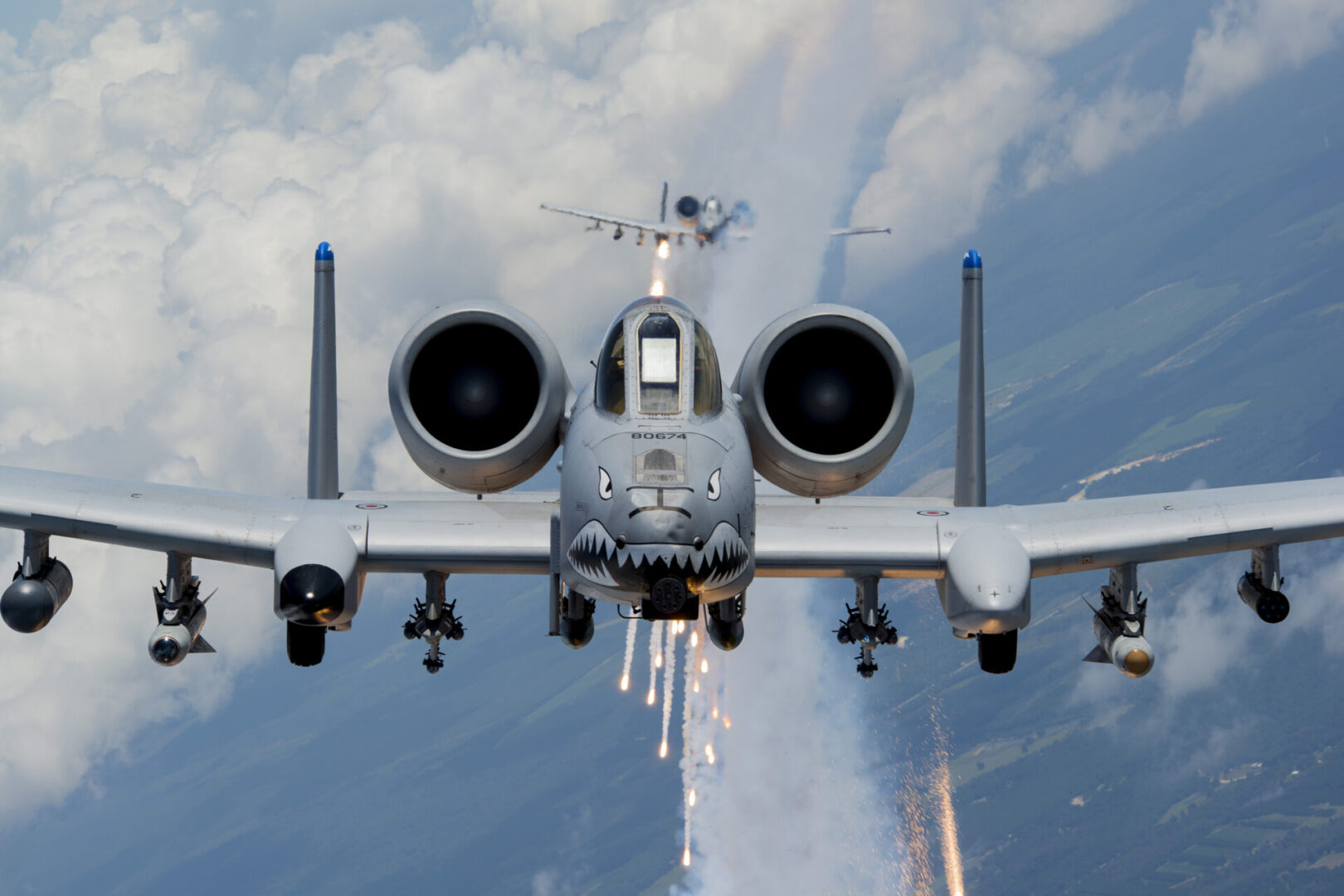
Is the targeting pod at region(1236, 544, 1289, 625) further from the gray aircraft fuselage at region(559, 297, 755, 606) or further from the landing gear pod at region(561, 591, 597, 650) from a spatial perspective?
the landing gear pod at region(561, 591, 597, 650)

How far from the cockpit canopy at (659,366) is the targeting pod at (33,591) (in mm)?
8410

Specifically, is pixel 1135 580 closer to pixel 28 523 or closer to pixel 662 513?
pixel 662 513

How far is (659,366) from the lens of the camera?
17250 millimetres

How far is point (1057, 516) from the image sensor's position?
20.5 meters

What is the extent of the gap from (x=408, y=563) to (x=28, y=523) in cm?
523

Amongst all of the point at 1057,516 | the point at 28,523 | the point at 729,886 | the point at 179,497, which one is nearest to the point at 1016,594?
the point at 1057,516

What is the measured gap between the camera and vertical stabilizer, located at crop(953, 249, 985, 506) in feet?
72.8

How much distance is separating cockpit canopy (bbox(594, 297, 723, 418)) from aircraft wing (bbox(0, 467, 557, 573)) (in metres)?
2.88

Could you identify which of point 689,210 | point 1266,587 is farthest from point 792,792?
point 1266,587

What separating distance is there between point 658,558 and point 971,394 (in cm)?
824

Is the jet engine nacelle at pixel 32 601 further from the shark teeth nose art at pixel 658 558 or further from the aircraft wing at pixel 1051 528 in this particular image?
the aircraft wing at pixel 1051 528

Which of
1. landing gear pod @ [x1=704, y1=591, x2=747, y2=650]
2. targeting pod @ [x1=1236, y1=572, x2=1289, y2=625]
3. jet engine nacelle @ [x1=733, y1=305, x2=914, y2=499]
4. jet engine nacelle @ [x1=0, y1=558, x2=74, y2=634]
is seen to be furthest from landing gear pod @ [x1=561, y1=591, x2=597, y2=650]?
targeting pod @ [x1=1236, y1=572, x2=1289, y2=625]

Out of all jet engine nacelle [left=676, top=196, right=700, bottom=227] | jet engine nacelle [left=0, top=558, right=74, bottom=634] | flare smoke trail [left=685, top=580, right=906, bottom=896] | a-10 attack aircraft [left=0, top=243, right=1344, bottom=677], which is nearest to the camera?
a-10 attack aircraft [left=0, top=243, right=1344, bottom=677]

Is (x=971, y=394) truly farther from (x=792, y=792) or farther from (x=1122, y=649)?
(x=792, y=792)
